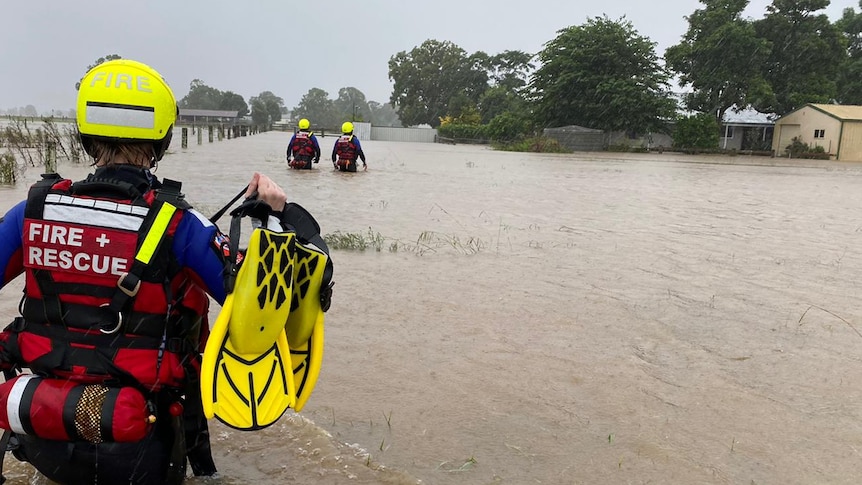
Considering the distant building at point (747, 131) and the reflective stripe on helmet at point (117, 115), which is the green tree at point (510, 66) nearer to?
the distant building at point (747, 131)

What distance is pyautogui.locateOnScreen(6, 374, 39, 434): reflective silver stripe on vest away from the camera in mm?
1868

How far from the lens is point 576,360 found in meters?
4.44

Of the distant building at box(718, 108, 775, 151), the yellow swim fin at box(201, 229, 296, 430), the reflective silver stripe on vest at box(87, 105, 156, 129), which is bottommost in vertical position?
the yellow swim fin at box(201, 229, 296, 430)

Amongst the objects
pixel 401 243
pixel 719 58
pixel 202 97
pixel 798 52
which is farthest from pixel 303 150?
pixel 202 97

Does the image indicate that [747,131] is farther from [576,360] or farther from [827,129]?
[576,360]

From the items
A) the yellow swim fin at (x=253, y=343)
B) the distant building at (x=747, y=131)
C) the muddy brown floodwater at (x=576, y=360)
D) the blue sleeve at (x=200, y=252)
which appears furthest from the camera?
the distant building at (x=747, y=131)

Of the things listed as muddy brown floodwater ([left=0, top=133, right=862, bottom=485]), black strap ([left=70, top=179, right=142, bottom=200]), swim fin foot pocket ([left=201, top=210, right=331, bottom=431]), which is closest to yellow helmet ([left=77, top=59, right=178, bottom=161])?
black strap ([left=70, top=179, right=142, bottom=200])

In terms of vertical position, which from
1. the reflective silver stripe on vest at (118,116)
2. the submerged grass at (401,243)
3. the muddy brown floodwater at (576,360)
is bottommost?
the muddy brown floodwater at (576,360)

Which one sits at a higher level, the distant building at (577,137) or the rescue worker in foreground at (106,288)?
the distant building at (577,137)

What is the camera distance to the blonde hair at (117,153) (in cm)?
197

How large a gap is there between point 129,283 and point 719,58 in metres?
47.5

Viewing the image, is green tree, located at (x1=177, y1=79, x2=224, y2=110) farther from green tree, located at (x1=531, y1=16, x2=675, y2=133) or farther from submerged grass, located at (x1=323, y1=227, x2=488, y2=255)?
submerged grass, located at (x1=323, y1=227, x2=488, y2=255)

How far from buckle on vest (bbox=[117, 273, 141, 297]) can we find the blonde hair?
355 millimetres

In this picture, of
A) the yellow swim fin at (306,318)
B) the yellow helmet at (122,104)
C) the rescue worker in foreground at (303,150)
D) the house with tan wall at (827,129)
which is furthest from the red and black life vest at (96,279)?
the house with tan wall at (827,129)
